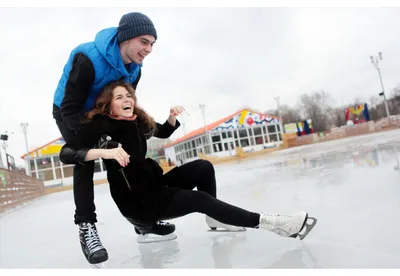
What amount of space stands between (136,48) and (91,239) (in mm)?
605

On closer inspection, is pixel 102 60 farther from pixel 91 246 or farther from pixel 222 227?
pixel 222 227

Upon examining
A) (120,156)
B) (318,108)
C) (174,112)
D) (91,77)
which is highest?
(318,108)

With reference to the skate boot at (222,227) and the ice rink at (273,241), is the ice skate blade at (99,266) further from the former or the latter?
the skate boot at (222,227)

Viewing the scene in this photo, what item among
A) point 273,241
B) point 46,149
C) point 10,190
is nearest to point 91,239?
point 273,241

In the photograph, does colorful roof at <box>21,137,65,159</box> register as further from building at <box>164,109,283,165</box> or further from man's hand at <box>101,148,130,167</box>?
man's hand at <box>101,148,130,167</box>

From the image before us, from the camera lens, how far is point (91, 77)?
0.90 metres

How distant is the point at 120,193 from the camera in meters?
0.88

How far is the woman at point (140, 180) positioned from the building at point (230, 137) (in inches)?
407

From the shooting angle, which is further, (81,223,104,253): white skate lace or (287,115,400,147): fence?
(287,115,400,147): fence

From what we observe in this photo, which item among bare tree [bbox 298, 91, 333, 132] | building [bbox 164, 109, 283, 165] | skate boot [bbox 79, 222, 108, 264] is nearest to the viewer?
skate boot [bbox 79, 222, 108, 264]

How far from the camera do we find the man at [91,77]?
88 cm

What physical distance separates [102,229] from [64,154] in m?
0.65

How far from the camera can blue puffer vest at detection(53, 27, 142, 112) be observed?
92 centimetres

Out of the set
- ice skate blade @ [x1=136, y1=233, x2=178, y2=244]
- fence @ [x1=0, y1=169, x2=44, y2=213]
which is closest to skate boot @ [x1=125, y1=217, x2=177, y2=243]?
ice skate blade @ [x1=136, y1=233, x2=178, y2=244]
